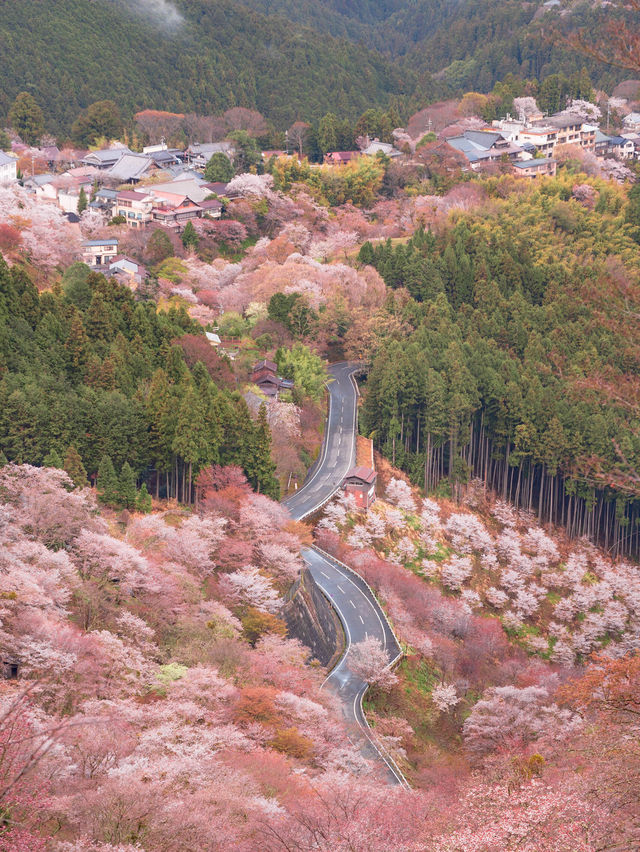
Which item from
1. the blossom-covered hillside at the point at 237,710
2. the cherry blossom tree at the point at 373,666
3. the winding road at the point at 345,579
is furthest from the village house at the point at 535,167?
the cherry blossom tree at the point at 373,666

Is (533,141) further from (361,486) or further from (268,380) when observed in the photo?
(361,486)

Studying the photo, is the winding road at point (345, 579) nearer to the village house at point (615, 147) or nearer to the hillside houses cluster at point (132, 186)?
the hillside houses cluster at point (132, 186)

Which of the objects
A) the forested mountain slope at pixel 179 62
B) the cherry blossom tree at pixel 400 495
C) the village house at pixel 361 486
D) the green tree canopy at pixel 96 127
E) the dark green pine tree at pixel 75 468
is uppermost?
the forested mountain slope at pixel 179 62

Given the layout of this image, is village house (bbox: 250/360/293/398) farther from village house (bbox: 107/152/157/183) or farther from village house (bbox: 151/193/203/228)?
village house (bbox: 107/152/157/183)

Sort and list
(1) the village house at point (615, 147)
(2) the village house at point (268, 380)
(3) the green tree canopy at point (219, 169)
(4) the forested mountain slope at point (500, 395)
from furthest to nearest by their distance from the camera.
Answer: (1) the village house at point (615, 147), (3) the green tree canopy at point (219, 169), (4) the forested mountain slope at point (500, 395), (2) the village house at point (268, 380)

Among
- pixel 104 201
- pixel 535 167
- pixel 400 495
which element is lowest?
pixel 400 495

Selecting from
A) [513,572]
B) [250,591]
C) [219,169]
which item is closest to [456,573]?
[513,572]
